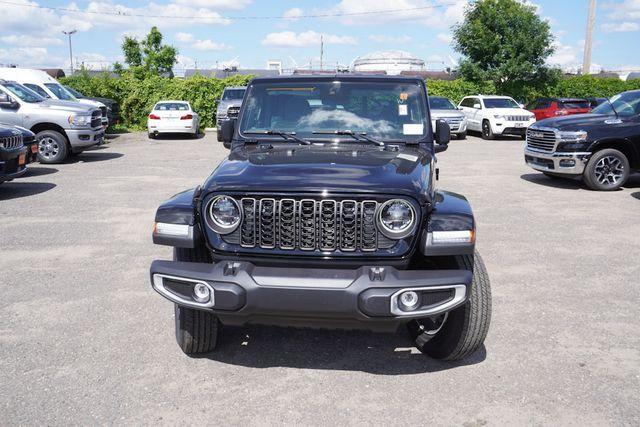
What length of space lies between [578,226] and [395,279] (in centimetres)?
564

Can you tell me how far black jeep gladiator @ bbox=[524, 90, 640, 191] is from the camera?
1038 cm

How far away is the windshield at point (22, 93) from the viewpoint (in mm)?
13938

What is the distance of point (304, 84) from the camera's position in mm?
4770

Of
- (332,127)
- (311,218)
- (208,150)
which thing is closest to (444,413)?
(311,218)

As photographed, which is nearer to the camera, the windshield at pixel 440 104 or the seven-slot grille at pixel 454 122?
the seven-slot grille at pixel 454 122

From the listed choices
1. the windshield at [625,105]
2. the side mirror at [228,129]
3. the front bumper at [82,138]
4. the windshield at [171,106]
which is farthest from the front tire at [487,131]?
the side mirror at [228,129]

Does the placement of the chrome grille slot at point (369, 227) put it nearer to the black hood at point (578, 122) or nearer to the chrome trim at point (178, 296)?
the chrome trim at point (178, 296)

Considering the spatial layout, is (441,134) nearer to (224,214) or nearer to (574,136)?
(224,214)

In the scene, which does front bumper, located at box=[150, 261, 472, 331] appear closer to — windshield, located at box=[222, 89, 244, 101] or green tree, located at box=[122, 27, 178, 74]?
windshield, located at box=[222, 89, 244, 101]

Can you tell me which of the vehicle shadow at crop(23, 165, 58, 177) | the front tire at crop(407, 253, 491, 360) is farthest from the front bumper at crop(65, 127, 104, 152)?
the front tire at crop(407, 253, 491, 360)

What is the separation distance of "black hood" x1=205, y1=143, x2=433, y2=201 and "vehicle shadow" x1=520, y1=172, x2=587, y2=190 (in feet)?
25.8

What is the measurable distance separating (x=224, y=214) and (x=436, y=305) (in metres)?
1.31

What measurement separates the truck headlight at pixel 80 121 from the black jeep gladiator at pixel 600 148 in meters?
10.4

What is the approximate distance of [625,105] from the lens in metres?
10.9
